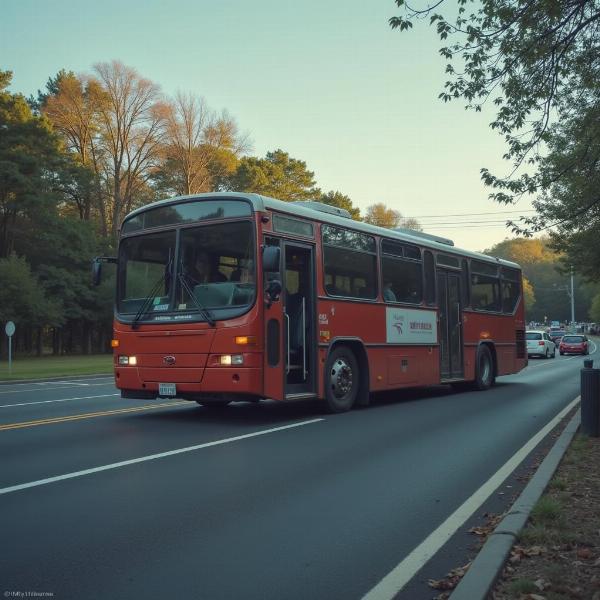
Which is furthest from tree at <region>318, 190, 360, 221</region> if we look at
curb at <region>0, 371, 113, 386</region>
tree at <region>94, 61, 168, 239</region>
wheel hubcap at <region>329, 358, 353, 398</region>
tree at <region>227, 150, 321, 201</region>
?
wheel hubcap at <region>329, 358, 353, 398</region>

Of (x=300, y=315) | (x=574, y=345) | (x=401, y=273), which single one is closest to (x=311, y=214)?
(x=300, y=315)

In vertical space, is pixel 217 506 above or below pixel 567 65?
below

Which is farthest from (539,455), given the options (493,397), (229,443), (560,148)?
(560,148)

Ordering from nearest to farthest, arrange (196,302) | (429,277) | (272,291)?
(272,291) → (196,302) → (429,277)

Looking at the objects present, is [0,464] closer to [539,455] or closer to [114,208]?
[539,455]

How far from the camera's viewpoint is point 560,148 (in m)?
18.9

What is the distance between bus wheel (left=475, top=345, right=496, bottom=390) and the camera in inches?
688

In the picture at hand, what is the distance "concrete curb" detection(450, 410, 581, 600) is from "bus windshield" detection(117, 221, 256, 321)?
5.05 m

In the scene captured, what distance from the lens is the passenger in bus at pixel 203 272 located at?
1065 centimetres

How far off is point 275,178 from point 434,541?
55875mm

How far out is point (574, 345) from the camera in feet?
157

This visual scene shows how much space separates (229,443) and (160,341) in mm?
2567

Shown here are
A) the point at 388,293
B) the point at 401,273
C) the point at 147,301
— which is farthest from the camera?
the point at 401,273

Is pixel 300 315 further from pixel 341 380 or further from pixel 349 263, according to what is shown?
Answer: pixel 349 263
